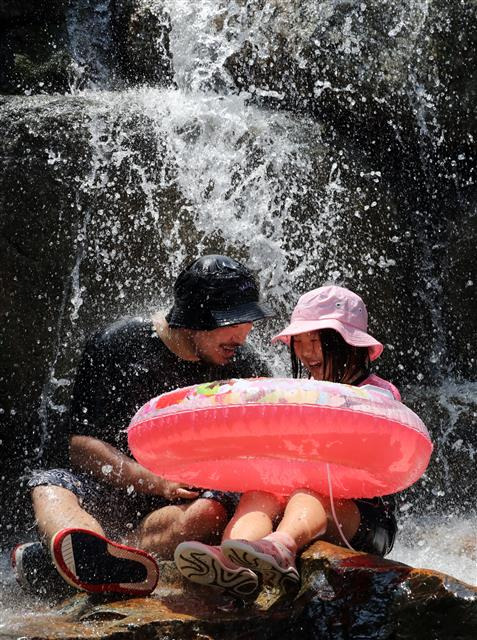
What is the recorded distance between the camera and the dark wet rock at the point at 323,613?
118 inches

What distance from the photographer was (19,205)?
597 centimetres

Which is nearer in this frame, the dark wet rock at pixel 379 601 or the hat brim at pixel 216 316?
the dark wet rock at pixel 379 601

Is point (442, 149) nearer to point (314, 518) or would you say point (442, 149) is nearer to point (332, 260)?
point (332, 260)

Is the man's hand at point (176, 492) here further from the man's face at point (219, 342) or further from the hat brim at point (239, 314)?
the hat brim at point (239, 314)

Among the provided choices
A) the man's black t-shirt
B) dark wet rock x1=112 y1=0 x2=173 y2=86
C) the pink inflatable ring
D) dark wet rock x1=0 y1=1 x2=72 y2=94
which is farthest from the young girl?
dark wet rock x1=0 y1=1 x2=72 y2=94

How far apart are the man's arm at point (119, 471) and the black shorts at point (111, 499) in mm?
34

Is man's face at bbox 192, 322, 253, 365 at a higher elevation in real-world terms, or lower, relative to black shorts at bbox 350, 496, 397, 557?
higher

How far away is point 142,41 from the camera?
7.52 meters

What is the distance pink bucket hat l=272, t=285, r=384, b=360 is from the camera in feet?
13.0

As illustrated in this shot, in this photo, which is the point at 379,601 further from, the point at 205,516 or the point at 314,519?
the point at 205,516

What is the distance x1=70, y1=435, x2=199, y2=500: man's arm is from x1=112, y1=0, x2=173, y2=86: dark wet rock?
3.98 meters

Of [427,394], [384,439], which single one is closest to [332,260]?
[427,394]

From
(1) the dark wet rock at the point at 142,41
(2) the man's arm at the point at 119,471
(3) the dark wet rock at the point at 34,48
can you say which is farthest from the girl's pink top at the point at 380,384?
(3) the dark wet rock at the point at 34,48

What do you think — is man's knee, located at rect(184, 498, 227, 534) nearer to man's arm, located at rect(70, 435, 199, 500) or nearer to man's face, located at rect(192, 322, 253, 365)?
man's arm, located at rect(70, 435, 199, 500)
